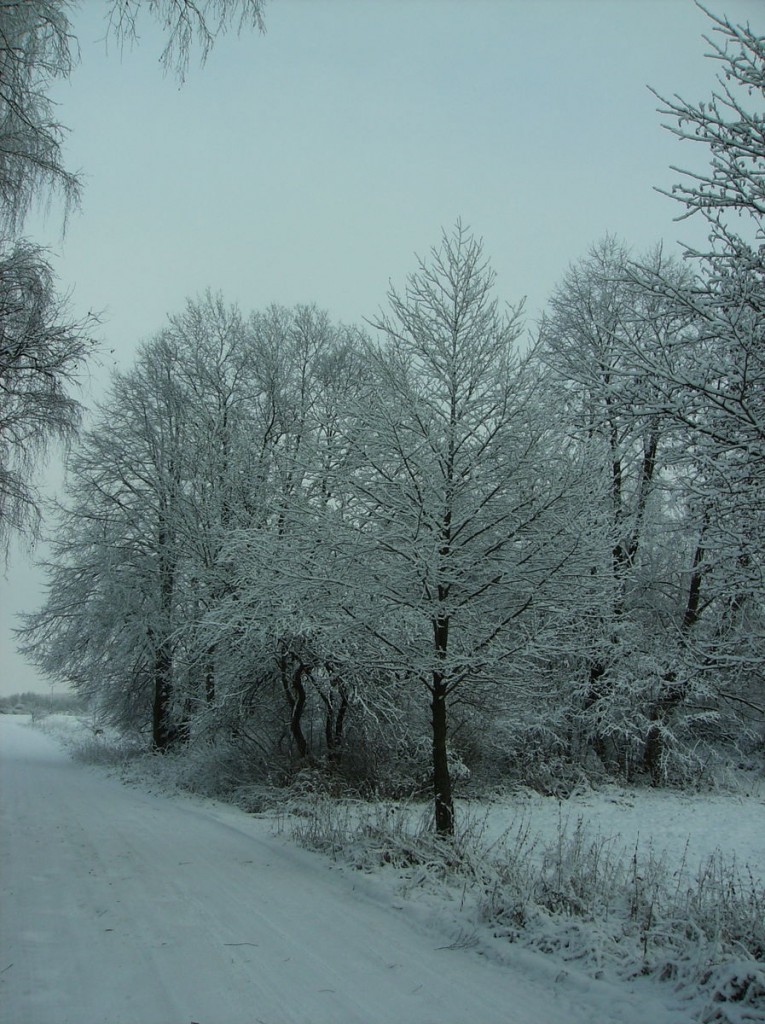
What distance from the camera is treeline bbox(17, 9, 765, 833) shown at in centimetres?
495

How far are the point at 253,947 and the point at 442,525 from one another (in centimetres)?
434

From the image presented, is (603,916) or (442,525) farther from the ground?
(442,525)

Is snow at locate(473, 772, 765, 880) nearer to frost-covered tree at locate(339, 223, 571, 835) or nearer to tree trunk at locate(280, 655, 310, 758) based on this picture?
frost-covered tree at locate(339, 223, 571, 835)

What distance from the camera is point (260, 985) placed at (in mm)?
4043

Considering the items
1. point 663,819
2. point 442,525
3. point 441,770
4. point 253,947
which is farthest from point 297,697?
point 253,947

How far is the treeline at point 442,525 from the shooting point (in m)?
4.95

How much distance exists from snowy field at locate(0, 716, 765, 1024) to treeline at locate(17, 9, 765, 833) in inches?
90.1

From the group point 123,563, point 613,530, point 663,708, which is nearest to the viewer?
point 613,530

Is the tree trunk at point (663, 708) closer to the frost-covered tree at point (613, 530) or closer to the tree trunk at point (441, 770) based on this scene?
the frost-covered tree at point (613, 530)

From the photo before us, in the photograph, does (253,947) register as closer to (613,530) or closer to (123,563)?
(613,530)

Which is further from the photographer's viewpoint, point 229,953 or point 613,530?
point 613,530

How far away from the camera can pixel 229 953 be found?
14.7 feet

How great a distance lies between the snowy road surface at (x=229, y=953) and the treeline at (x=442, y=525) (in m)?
2.63

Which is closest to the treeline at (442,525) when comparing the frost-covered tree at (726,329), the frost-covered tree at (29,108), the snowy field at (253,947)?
the frost-covered tree at (726,329)
